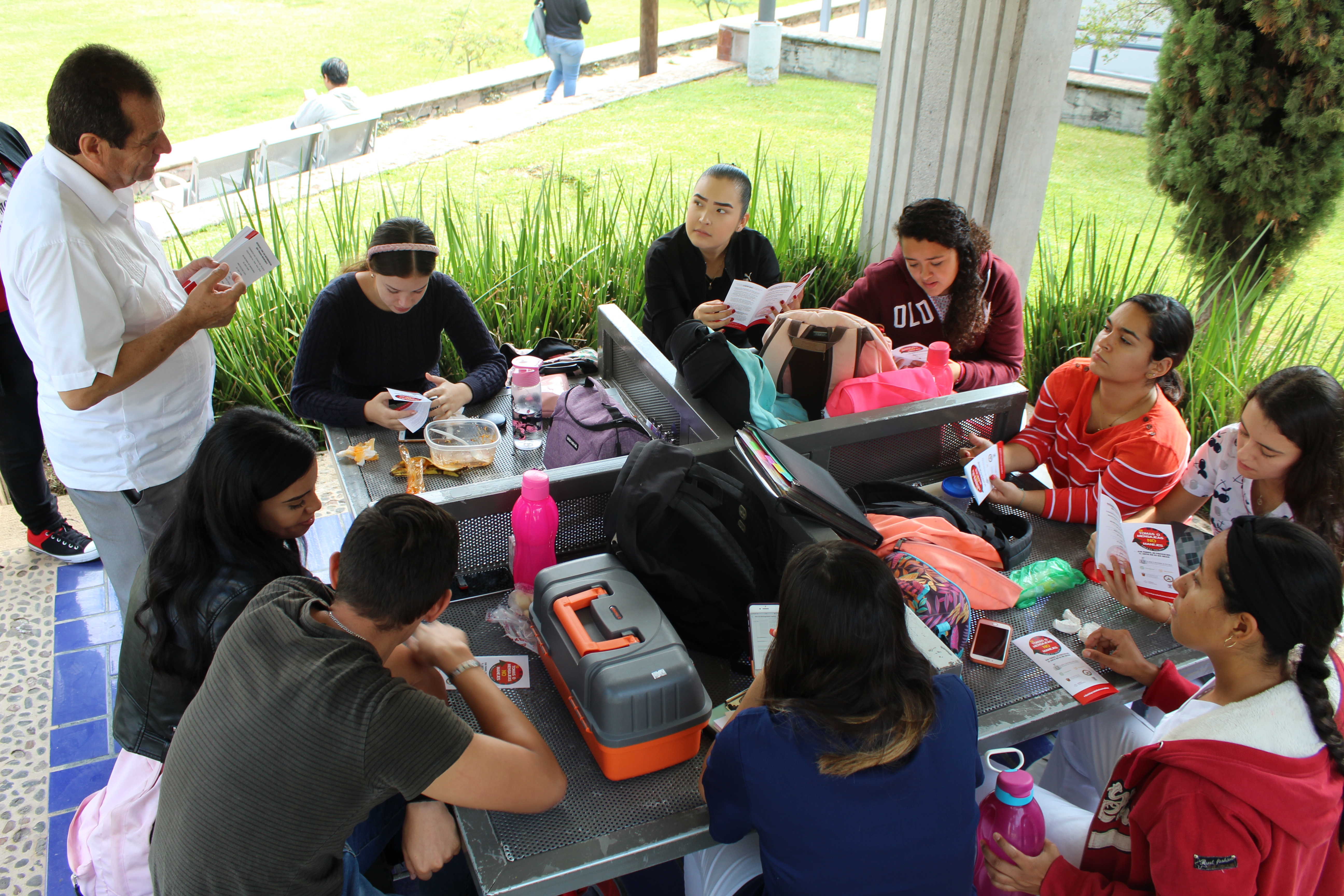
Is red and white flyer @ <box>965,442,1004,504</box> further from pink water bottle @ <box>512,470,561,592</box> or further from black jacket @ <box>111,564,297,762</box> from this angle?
black jacket @ <box>111,564,297,762</box>

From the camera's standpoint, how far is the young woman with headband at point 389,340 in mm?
2932

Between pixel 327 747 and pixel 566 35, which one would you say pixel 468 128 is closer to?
pixel 566 35

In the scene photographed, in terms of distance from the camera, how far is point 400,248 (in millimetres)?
2906

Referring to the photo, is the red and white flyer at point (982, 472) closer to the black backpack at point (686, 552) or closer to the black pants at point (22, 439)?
the black backpack at point (686, 552)

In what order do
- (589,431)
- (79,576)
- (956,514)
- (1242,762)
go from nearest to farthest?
(1242,762), (956,514), (589,431), (79,576)

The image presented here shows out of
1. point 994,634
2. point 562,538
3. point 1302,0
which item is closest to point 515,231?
point 562,538

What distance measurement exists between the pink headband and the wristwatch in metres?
1.61

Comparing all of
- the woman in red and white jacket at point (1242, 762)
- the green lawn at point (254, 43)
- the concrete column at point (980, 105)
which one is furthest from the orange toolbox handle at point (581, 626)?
the green lawn at point (254, 43)

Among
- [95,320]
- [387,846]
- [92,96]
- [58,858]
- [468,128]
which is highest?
[92,96]

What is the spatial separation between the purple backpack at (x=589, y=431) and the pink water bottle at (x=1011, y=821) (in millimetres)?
1330

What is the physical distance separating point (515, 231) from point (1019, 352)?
9.85ft

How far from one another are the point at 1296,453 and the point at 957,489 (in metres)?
0.87

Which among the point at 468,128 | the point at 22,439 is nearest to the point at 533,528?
the point at 22,439

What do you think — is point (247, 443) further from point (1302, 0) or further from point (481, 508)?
point (1302, 0)
